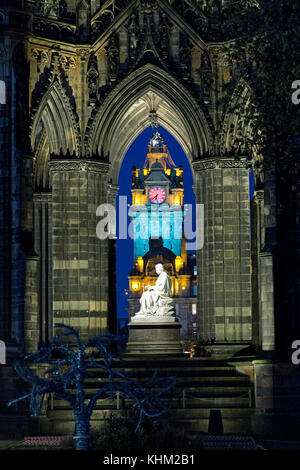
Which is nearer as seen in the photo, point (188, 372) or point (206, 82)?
point (188, 372)

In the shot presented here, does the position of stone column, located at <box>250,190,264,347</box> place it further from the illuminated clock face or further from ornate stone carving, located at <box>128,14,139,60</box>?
the illuminated clock face

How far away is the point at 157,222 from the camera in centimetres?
14488

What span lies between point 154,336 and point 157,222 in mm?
104707

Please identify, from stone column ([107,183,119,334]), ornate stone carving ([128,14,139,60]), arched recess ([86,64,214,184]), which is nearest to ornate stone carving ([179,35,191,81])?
arched recess ([86,64,214,184])

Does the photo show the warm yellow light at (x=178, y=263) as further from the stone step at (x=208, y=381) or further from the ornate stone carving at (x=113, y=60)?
the stone step at (x=208, y=381)

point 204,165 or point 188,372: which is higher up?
point 204,165

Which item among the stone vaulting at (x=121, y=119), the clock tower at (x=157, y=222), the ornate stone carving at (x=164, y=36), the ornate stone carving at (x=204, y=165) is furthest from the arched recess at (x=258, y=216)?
the clock tower at (x=157, y=222)

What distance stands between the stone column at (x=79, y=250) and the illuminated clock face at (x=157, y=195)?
101637 millimetres

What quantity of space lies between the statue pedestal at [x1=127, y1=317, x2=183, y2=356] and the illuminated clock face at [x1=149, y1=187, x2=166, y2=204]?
103 meters

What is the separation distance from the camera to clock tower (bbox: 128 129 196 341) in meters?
143

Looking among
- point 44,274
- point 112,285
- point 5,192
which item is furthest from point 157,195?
point 5,192

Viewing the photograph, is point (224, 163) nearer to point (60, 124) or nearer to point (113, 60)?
point (113, 60)

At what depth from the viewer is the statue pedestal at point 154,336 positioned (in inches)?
1580

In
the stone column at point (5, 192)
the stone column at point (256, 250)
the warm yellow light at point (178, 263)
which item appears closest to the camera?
the stone column at point (5, 192)
